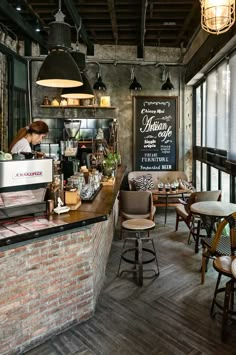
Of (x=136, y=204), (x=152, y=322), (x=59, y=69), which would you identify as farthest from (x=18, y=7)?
(x=152, y=322)

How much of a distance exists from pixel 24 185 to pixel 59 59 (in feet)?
4.34

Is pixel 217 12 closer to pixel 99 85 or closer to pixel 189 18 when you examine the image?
pixel 189 18

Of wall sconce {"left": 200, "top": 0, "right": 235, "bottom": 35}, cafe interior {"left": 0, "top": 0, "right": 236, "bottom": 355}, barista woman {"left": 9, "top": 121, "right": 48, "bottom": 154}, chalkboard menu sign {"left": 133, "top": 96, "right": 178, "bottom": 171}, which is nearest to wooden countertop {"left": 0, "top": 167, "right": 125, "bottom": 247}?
cafe interior {"left": 0, "top": 0, "right": 236, "bottom": 355}

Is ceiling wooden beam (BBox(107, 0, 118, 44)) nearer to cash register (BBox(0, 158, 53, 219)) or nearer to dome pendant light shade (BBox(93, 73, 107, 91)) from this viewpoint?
dome pendant light shade (BBox(93, 73, 107, 91))

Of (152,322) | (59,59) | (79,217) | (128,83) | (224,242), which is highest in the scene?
(128,83)

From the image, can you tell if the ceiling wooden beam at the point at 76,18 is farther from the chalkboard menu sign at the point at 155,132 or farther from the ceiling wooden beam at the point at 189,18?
the ceiling wooden beam at the point at 189,18

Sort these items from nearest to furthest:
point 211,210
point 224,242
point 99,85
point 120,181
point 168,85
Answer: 1. point 224,242
2. point 211,210
3. point 120,181
4. point 99,85
5. point 168,85

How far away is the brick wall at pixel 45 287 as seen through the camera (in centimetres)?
245

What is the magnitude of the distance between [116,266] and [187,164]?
4304mm

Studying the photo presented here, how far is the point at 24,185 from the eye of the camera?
8.47ft

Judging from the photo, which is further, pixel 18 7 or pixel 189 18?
pixel 189 18

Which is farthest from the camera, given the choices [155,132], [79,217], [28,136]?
[155,132]

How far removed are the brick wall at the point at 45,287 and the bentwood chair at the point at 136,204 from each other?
166 cm

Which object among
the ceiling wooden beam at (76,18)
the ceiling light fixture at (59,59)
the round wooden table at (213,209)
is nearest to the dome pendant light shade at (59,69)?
the ceiling light fixture at (59,59)
